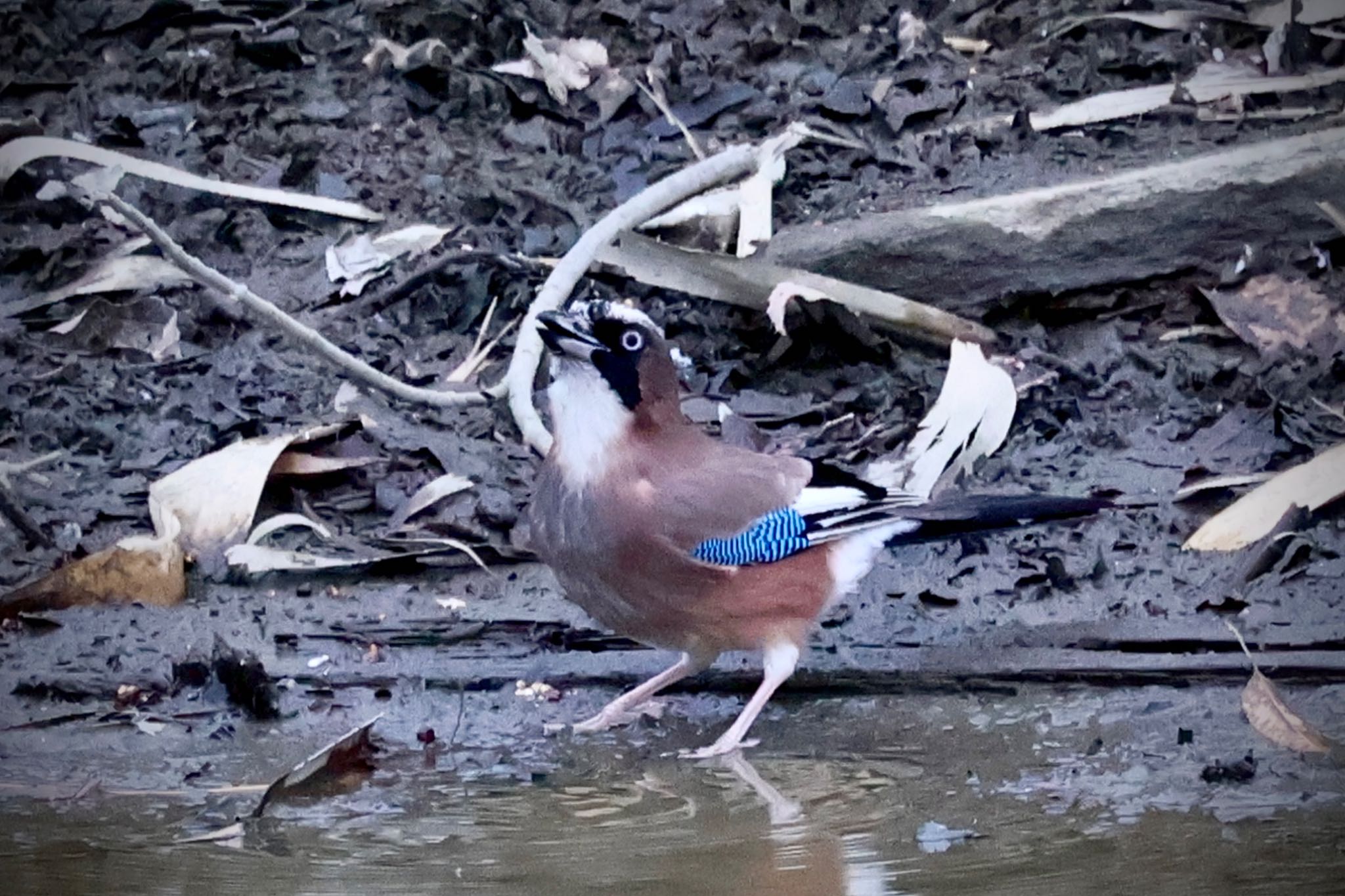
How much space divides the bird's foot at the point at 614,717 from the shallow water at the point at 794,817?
6cm

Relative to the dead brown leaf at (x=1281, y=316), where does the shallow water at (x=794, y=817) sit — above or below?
below

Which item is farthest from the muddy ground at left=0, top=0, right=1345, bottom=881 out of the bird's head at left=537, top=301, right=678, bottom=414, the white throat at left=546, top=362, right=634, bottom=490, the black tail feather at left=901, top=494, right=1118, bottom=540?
the bird's head at left=537, top=301, right=678, bottom=414

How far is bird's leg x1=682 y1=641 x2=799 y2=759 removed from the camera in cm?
404

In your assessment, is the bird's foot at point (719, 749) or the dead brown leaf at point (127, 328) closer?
the bird's foot at point (719, 749)

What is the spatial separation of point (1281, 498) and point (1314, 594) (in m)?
0.45

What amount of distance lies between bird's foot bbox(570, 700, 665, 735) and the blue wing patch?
1.35 feet

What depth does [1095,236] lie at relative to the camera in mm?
5836

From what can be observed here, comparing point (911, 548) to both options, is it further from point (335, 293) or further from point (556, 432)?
point (335, 293)

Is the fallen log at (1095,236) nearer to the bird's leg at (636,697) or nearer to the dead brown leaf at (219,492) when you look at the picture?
the dead brown leaf at (219,492)

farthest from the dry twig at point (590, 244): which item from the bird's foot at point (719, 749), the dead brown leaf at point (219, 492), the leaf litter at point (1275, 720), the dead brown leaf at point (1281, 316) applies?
the leaf litter at point (1275, 720)

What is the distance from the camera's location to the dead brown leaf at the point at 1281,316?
556 centimetres

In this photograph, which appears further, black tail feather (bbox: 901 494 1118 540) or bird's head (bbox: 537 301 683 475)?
black tail feather (bbox: 901 494 1118 540)

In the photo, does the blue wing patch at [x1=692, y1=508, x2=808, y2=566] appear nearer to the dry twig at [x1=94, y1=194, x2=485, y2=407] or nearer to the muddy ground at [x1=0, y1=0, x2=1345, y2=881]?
the muddy ground at [x1=0, y1=0, x2=1345, y2=881]

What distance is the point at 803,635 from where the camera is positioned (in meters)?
4.25
